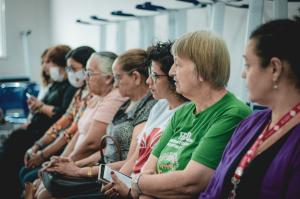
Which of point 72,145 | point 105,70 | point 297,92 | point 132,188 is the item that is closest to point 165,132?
point 132,188

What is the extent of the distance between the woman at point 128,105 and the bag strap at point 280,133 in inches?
39.3

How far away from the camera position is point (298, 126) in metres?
1.29

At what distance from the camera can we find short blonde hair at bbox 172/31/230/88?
170 centimetres

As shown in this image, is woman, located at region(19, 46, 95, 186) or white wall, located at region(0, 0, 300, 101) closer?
white wall, located at region(0, 0, 300, 101)

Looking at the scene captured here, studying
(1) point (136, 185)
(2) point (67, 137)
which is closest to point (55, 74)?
(2) point (67, 137)

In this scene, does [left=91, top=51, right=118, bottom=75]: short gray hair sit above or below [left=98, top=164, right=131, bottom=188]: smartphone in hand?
above

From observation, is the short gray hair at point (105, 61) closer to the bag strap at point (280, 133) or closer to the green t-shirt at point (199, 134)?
the green t-shirt at point (199, 134)

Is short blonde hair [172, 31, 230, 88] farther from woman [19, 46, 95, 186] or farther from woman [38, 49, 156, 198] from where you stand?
woman [19, 46, 95, 186]

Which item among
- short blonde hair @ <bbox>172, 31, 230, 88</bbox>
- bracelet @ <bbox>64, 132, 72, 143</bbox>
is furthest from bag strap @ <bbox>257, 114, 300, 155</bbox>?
bracelet @ <bbox>64, 132, 72, 143</bbox>

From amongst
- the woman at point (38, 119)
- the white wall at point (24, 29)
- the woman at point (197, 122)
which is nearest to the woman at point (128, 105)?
the woman at point (197, 122)

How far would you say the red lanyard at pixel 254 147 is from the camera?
4.36ft

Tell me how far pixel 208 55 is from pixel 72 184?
1148 millimetres

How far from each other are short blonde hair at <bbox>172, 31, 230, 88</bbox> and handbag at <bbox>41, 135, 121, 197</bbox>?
0.80 meters

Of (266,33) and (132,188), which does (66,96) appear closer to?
(132,188)
